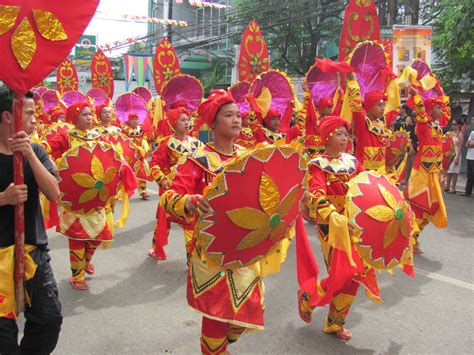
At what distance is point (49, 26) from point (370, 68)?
4.29 metres

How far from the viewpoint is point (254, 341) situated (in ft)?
11.6

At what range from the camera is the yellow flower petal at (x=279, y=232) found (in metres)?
2.34

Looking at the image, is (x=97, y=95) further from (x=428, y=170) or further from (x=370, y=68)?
(x=428, y=170)

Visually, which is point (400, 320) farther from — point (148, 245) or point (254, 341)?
point (148, 245)

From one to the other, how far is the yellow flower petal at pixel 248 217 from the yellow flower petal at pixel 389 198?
3.94 ft

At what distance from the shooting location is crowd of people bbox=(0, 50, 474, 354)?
2.39 meters

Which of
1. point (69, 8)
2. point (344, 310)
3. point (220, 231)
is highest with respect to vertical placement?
point (69, 8)

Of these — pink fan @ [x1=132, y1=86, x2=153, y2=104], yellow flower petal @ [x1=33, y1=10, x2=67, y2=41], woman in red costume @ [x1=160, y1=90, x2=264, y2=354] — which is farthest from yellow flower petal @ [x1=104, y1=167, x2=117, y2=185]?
pink fan @ [x1=132, y1=86, x2=153, y2=104]

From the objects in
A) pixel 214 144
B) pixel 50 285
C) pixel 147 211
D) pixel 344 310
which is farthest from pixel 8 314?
pixel 147 211

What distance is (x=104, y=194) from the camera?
14.9 ft

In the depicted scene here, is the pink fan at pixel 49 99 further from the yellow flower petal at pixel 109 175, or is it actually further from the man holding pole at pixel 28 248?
the man holding pole at pixel 28 248

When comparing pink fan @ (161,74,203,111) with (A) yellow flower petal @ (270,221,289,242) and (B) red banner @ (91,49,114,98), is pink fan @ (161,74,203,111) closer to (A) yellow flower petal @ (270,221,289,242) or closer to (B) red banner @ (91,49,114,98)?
(A) yellow flower petal @ (270,221,289,242)

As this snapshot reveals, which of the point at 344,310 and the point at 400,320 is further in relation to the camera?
the point at 400,320

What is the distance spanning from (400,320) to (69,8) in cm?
336
